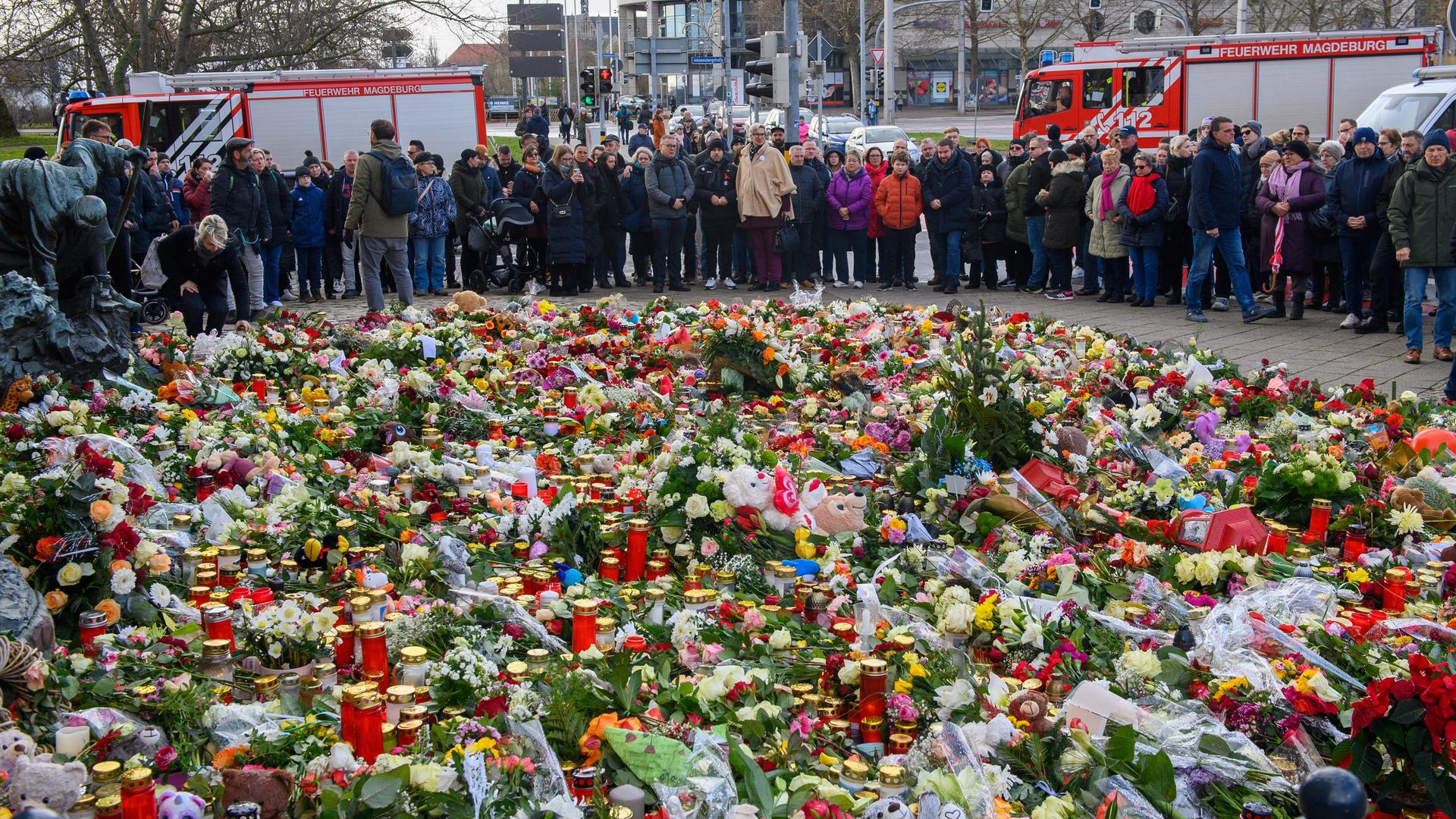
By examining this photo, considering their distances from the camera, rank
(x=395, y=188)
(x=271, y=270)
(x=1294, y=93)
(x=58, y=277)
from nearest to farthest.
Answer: (x=58, y=277) → (x=395, y=188) → (x=271, y=270) → (x=1294, y=93)

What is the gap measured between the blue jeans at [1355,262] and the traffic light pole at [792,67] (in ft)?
22.8

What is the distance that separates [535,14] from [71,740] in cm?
4142

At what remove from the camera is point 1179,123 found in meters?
24.2

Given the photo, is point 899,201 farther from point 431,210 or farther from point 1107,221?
point 431,210

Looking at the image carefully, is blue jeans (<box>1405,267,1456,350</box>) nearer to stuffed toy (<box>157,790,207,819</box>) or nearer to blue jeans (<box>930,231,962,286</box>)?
blue jeans (<box>930,231,962,286</box>)

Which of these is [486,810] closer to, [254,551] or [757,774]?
[757,774]

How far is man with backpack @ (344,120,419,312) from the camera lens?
42.9 ft

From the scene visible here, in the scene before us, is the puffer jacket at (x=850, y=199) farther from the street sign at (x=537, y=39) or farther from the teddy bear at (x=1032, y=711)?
the street sign at (x=537, y=39)

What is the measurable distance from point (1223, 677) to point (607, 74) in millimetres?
33646

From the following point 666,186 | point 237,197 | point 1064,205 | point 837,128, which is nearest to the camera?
point 237,197

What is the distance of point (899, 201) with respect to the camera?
15.3 m

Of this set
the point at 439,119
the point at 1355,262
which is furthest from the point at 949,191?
the point at 439,119

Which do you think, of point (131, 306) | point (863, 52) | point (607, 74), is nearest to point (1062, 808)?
point (131, 306)

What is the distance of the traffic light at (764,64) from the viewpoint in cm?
1720
